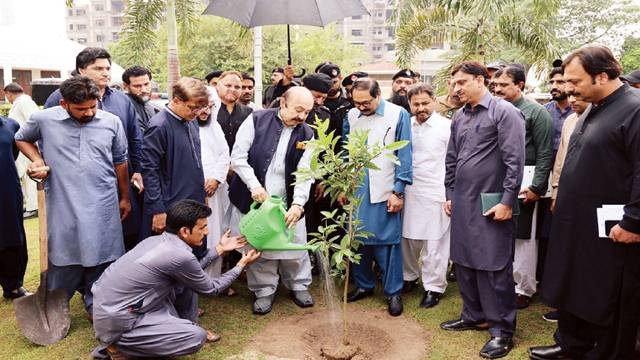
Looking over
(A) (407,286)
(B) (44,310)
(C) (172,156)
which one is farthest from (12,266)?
(A) (407,286)

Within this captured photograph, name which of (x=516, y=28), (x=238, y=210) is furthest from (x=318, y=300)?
(x=516, y=28)

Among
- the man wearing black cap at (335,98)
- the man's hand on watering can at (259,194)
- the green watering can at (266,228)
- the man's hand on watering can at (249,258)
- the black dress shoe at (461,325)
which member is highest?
the man wearing black cap at (335,98)

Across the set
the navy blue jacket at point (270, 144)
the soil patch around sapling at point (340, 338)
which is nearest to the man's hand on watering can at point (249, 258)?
the soil patch around sapling at point (340, 338)

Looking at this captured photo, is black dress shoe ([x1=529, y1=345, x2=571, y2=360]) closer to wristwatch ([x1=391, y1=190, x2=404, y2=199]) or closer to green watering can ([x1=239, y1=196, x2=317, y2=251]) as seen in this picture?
wristwatch ([x1=391, y1=190, x2=404, y2=199])

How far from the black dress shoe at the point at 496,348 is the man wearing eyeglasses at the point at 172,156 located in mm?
2072

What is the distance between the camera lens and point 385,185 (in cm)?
424

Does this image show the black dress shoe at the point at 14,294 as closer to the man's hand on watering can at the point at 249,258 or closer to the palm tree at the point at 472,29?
the man's hand on watering can at the point at 249,258

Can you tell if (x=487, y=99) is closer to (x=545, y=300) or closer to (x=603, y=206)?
(x=603, y=206)

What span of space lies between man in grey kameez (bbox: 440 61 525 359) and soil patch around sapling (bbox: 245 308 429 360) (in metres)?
0.55

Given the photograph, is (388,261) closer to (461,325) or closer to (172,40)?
(461,325)

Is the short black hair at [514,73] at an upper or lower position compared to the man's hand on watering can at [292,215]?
upper

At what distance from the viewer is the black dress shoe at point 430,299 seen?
438 centimetres

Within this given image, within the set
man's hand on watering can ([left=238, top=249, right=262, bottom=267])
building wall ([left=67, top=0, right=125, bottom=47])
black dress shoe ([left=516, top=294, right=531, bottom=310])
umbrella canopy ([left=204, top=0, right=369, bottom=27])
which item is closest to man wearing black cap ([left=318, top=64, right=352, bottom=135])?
umbrella canopy ([left=204, top=0, right=369, bottom=27])

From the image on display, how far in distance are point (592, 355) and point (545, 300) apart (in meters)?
0.38
